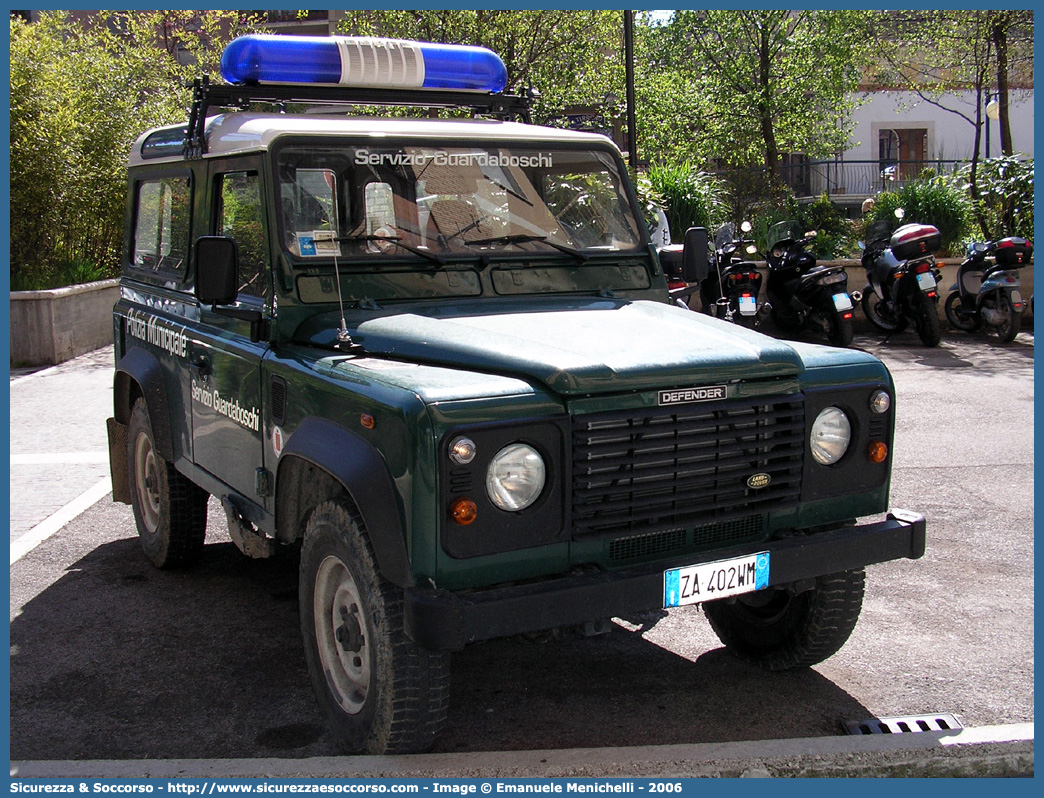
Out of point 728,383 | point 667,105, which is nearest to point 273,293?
point 728,383

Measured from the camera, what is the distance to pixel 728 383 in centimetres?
372

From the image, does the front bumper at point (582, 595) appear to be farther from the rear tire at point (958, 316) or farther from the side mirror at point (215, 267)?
the rear tire at point (958, 316)

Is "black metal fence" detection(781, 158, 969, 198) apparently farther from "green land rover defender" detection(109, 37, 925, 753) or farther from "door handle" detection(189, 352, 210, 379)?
"door handle" detection(189, 352, 210, 379)

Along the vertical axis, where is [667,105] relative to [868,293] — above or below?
above

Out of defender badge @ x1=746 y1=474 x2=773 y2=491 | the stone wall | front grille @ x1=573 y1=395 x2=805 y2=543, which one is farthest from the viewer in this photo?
the stone wall

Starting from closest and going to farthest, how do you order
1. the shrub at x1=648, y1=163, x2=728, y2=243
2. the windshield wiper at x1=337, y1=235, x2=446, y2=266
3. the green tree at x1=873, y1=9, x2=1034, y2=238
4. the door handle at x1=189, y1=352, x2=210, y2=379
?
1. the windshield wiper at x1=337, y1=235, x2=446, y2=266
2. the door handle at x1=189, y1=352, x2=210, y2=379
3. the shrub at x1=648, y1=163, x2=728, y2=243
4. the green tree at x1=873, y1=9, x2=1034, y2=238

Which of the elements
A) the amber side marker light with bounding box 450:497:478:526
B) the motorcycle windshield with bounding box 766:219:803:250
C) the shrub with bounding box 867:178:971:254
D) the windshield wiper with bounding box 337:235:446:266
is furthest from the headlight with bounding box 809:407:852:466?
the shrub with bounding box 867:178:971:254

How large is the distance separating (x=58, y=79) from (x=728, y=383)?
1242cm

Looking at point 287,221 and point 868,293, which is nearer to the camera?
point 287,221

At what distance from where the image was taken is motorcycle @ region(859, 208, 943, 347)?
12.4 m

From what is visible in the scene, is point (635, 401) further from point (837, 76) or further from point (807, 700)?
point (837, 76)

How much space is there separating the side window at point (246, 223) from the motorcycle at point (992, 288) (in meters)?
10.0

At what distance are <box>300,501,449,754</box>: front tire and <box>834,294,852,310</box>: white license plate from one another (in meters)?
9.47

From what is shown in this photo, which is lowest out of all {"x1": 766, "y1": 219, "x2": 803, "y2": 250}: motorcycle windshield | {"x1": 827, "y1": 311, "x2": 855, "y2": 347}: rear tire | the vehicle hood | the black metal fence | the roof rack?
{"x1": 827, "y1": 311, "x2": 855, "y2": 347}: rear tire
